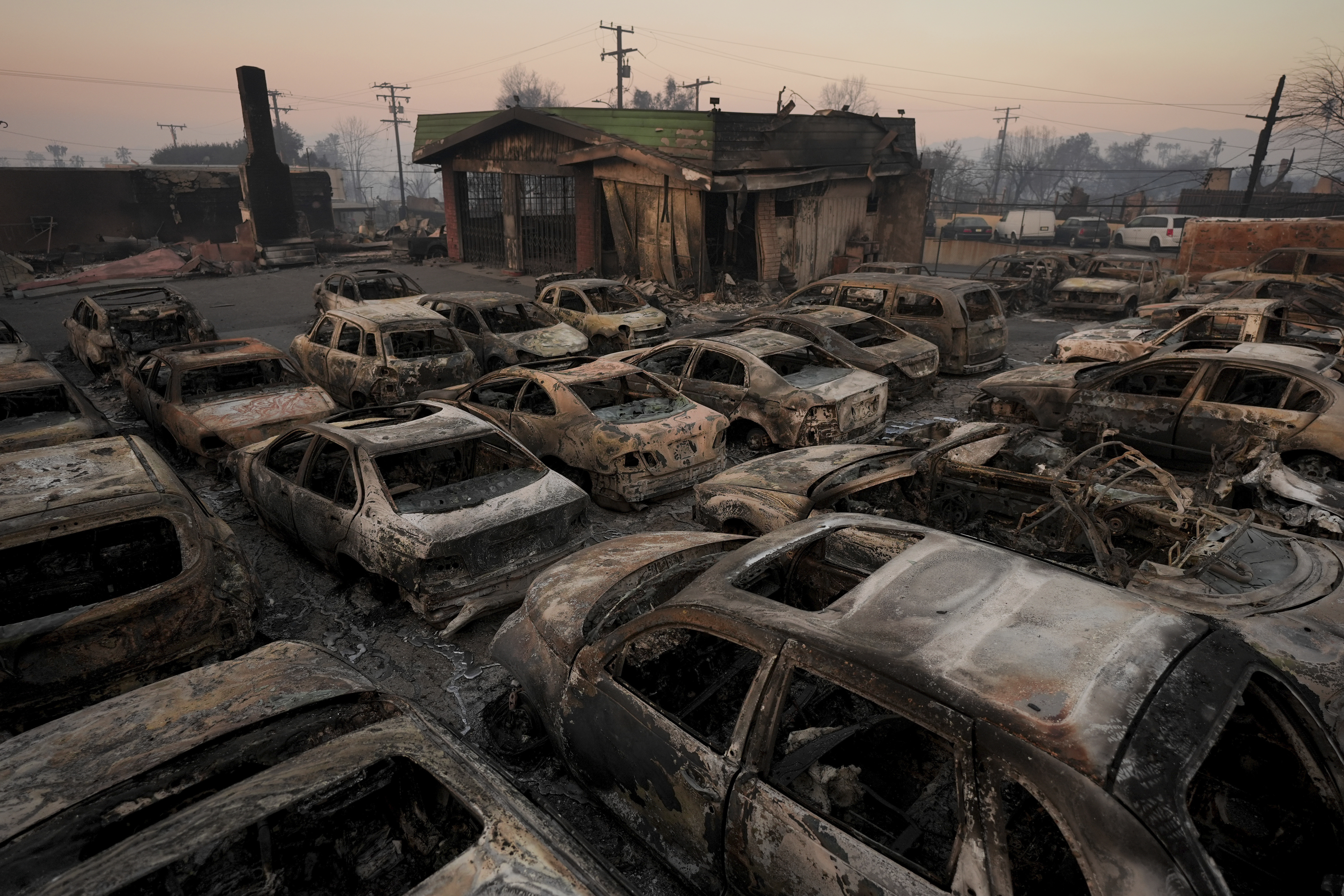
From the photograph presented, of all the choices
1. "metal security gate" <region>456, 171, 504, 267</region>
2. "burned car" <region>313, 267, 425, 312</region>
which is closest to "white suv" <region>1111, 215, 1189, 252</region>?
"metal security gate" <region>456, 171, 504, 267</region>

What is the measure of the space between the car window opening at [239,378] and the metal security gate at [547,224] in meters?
14.2

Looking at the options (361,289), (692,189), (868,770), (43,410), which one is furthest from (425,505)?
(692,189)

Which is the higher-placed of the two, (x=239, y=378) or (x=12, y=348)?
(x=12, y=348)

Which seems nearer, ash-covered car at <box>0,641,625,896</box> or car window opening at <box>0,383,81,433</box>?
ash-covered car at <box>0,641,625,896</box>

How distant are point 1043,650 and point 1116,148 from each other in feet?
591

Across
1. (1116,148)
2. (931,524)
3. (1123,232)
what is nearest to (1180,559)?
(931,524)

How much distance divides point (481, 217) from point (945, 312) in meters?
19.2

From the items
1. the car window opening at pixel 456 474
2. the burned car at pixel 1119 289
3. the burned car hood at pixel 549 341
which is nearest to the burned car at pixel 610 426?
the car window opening at pixel 456 474

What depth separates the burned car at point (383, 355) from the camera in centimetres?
923

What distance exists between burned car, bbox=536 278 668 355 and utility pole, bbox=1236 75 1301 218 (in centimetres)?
2197

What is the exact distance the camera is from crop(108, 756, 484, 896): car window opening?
2.50m

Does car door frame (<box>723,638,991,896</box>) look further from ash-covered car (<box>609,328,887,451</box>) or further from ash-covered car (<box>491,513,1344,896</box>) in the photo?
ash-covered car (<box>609,328,887,451</box>)

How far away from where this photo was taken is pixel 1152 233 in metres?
29.8

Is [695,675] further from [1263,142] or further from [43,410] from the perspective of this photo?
[1263,142]
